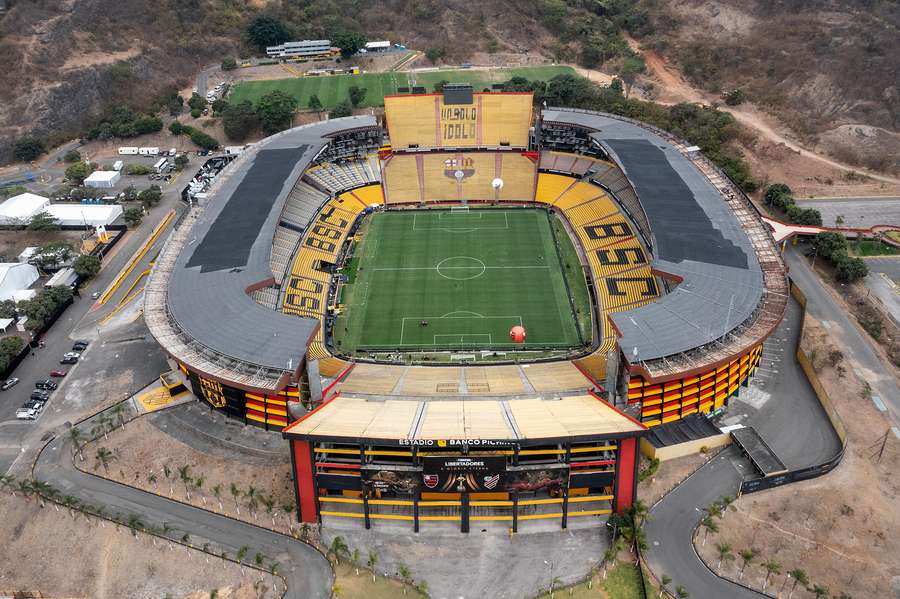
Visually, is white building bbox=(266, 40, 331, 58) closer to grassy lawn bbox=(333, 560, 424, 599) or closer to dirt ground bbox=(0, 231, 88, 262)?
dirt ground bbox=(0, 231, 88, 262)

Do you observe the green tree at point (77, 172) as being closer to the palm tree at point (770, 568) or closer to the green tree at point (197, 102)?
the green tree at point (197, 102)

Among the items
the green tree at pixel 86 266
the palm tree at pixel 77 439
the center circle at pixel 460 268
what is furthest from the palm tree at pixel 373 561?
the green tree at pixel 86 266

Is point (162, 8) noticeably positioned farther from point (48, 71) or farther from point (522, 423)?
point (522, 423)

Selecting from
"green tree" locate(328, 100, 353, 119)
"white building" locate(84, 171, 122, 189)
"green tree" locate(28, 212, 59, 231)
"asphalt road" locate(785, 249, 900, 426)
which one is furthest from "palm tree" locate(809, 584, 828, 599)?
"white building" locate(84, 171, 122, 189)

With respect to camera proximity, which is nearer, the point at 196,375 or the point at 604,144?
the point at 196,375

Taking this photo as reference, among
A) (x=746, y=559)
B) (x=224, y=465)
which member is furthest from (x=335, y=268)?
(x=746, y=559)
